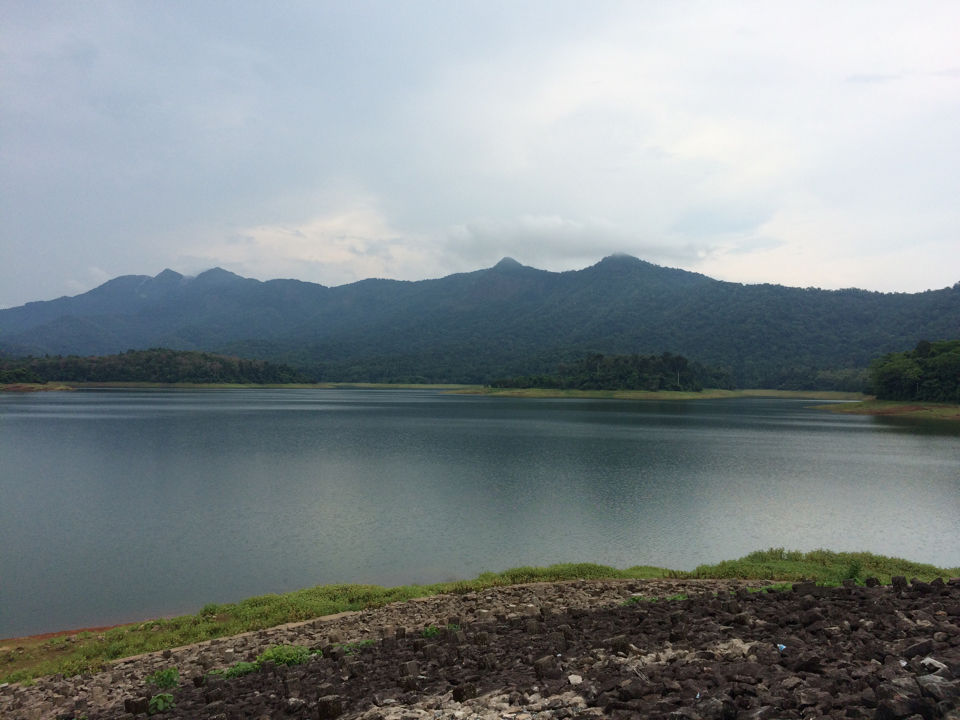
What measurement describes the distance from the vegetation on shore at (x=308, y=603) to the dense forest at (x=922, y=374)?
7587 cm

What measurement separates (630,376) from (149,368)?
390 feet

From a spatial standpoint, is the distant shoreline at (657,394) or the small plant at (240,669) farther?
the distant shoreline at (657,394)

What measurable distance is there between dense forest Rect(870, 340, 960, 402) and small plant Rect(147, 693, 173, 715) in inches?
3524

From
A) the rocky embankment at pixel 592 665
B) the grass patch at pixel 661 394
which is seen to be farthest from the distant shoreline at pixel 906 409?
the rocky embankment at pixel 592 665

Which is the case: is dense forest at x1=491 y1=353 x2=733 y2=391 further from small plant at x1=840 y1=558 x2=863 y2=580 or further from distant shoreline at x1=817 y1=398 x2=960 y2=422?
small plant at x1=840 y1=558 x2=863 y2=580

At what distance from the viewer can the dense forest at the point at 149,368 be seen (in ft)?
474

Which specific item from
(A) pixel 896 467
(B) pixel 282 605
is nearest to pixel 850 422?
(A) pixel 896 467

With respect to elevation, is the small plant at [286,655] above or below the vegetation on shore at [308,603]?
above

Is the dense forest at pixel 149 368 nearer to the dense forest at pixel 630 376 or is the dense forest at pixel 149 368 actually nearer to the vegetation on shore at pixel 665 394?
the vegetation on shore at pixel 665 394

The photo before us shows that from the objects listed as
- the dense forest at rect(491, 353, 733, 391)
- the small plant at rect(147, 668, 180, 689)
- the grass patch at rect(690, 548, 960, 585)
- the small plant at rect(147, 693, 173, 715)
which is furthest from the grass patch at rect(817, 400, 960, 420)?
the small plant at rect(147, 693, 173, 715)

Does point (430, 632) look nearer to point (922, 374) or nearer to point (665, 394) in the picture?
point (922, 374)

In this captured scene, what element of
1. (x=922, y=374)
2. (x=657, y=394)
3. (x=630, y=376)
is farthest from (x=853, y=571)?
(x=630, y=376)

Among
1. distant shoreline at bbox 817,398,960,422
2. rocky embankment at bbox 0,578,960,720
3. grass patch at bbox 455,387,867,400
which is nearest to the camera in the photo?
rocky embankment at bbox 0,578,960,720

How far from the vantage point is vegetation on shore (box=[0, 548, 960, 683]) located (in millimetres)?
10180
